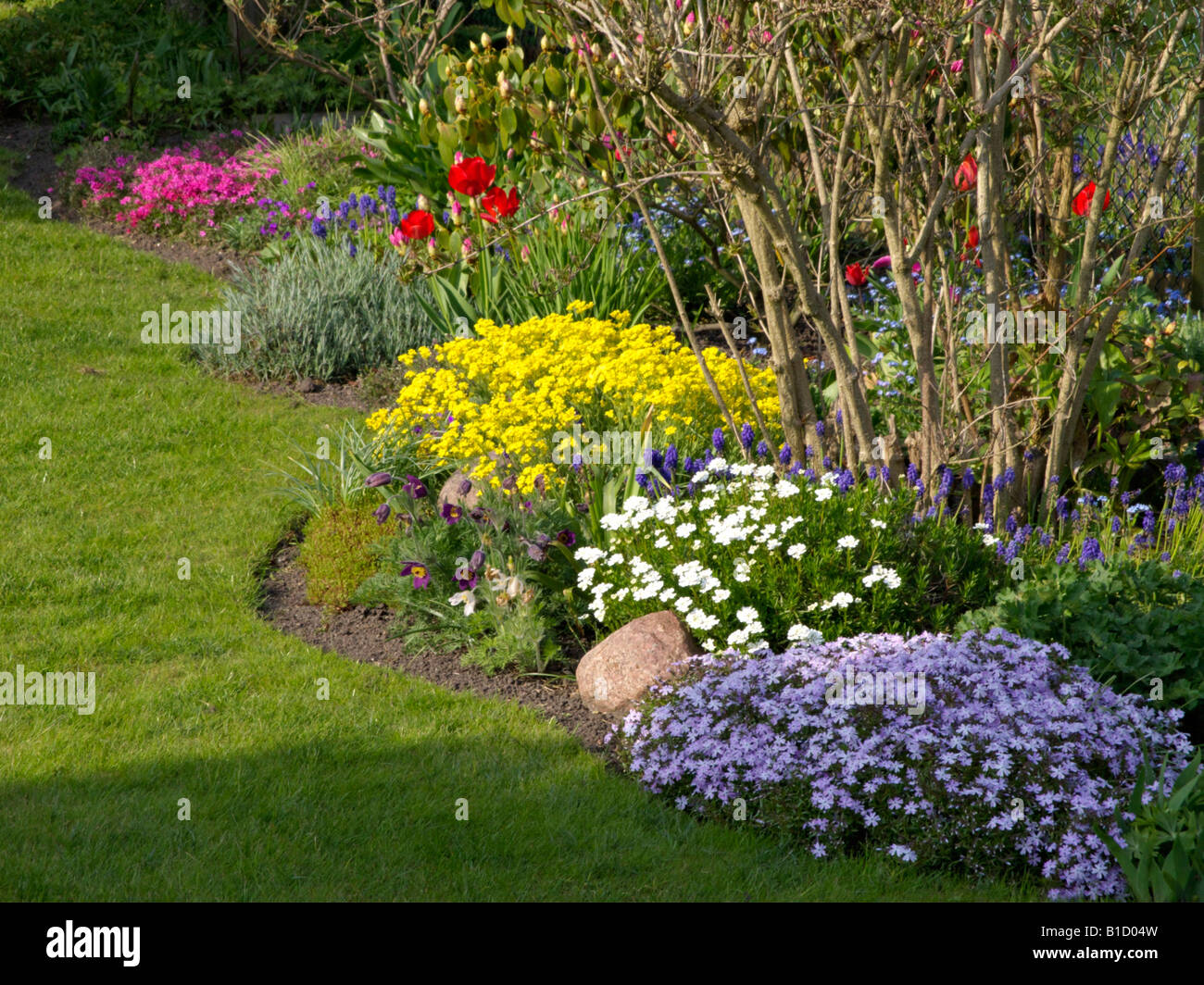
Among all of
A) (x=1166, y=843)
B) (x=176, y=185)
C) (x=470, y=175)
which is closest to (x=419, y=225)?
(x=470, y=175)

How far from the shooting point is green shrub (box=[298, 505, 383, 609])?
5367 millimetres

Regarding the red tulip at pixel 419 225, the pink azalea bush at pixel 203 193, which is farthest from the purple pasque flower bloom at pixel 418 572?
the pink azalea bush at pixel 203 193

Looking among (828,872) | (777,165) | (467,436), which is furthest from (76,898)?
(777,165)

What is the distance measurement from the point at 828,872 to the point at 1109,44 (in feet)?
12.4

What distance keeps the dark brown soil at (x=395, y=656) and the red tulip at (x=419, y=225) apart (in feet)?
5.56

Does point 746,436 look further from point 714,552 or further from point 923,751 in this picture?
point 923,751

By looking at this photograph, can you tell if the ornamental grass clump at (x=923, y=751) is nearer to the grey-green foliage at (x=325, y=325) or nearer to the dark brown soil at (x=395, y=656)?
the dark brown soil at (x=395, y=656)

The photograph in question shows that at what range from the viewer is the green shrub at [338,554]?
5.37 meters

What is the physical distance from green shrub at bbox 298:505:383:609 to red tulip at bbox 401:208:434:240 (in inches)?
52.9

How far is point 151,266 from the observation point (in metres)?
9.62

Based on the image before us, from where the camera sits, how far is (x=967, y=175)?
5.25m

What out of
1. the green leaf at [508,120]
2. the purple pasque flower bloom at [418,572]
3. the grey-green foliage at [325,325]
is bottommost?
the purple pasque flower bloom at [418,572]

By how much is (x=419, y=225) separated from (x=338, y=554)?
1.65 m

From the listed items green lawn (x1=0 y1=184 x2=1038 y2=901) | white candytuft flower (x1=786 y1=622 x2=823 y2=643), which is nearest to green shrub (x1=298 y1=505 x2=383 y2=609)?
green lawn (x1=0 y1=184 x2=1038 y2=901)
